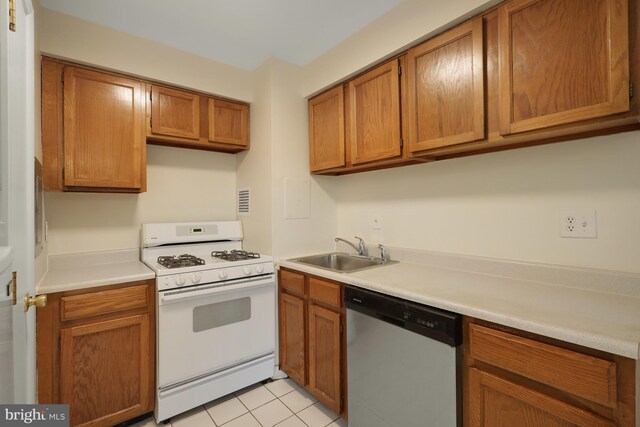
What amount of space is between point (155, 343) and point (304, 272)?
3.18 feet

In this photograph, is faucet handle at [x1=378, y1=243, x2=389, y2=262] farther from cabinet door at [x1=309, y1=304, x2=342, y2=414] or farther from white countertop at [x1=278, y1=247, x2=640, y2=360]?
cabinet door at [x1=309, y1=304, x2=342, y2=414]

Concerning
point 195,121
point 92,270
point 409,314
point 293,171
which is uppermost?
point 195,121

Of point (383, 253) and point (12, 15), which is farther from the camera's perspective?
point (383, 253)

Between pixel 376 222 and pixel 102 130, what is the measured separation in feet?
6.35

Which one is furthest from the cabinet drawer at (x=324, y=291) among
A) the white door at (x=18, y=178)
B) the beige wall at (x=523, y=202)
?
the white door at (x=18, y=178)

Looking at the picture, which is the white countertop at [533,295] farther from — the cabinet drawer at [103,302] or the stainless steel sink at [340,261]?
the cabinet drawer at [103,302]

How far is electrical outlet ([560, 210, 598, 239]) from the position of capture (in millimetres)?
1302

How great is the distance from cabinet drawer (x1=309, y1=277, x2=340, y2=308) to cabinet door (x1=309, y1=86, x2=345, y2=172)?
846 mm

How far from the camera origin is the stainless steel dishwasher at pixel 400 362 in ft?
3.73

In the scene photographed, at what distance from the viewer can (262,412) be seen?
1.78 m

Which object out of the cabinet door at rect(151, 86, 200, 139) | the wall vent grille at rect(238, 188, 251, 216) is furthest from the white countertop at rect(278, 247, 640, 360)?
the cabinet door at rect(151, 86, 200, 139)

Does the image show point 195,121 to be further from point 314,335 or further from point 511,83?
point 511,83

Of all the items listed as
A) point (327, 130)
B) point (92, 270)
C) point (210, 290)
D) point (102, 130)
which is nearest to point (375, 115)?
point (327, 130)

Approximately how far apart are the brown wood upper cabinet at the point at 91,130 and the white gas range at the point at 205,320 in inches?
18.1
